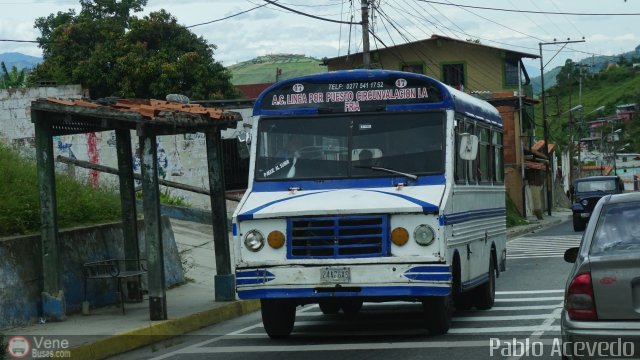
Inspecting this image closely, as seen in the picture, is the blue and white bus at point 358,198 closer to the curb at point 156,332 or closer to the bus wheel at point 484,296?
the bus wheel at point 484,296

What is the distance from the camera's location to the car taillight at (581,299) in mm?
7297

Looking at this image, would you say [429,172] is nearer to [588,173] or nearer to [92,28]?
[92,28]

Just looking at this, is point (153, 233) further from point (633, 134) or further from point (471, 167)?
point (633, 134)

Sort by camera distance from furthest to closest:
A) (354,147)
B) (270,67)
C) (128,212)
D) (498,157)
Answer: (270,67) → (498,157) → (128,212) → (354,147)

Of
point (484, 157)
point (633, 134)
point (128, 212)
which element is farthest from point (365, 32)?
point (633, 134)

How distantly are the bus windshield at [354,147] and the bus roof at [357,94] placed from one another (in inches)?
4.7

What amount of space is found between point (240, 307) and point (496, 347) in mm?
5810

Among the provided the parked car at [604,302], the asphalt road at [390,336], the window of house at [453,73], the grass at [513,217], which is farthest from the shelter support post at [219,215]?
the window of house at [453,73]

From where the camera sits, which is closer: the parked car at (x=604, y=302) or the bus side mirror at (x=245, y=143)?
the parked car at (x=604, y=302)

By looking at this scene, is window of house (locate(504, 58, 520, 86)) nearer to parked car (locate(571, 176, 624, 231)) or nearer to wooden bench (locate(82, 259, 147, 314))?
parked car (locate(571, 176, 624, 231))

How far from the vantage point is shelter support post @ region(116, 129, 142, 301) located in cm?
1555

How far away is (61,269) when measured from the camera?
46.2ft

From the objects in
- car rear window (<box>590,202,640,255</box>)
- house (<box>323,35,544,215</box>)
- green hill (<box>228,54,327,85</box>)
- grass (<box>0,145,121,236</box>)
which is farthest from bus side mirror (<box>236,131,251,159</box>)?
green hill (<box>228,54,327,85</box>)

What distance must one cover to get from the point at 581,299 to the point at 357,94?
5598 mm
